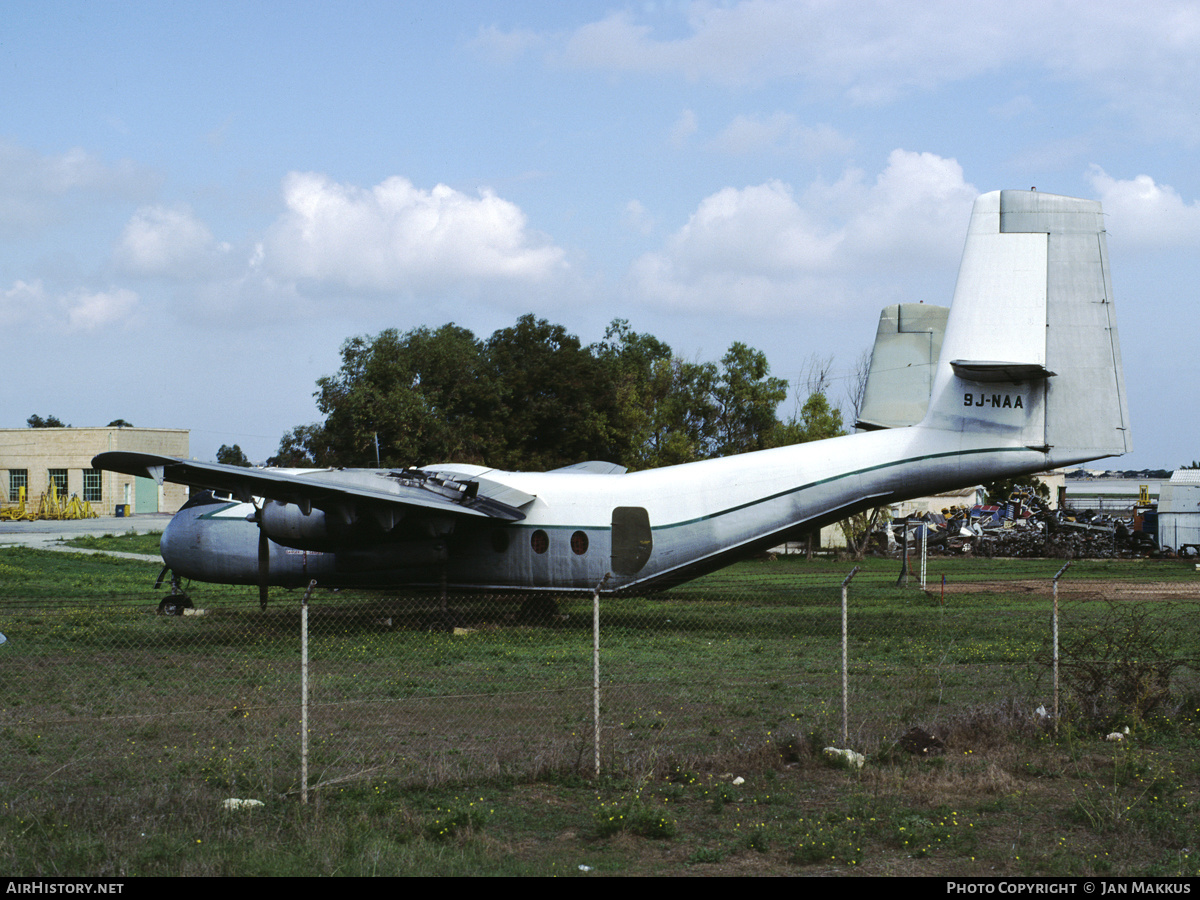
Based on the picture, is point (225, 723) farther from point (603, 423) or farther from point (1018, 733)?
point (603, 423)

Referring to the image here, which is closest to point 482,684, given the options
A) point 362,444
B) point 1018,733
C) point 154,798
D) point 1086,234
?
point 154,798

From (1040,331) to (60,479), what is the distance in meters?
78.3

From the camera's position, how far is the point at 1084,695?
10.9 metres

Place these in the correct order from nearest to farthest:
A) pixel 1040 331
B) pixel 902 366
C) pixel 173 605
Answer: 1. pixel 1040 331
2. pixel 902 366
3. pixel 173 605

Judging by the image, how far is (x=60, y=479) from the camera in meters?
76.9

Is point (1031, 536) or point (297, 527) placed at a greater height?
point (297, 527)

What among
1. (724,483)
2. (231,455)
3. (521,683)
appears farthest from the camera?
(231,455)

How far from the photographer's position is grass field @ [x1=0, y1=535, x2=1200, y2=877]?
6.93m

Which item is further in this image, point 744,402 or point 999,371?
point 744,402

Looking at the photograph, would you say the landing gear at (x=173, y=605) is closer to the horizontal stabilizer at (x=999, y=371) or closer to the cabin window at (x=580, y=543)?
the cabin window at (x=580, y=543)

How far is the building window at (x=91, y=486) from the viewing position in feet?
255

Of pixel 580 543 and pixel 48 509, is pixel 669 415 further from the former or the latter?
pixel 48 509

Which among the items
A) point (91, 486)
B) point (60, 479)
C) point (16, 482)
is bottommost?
point (91, 486)

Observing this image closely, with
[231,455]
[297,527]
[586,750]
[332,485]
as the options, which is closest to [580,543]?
[332,485]
